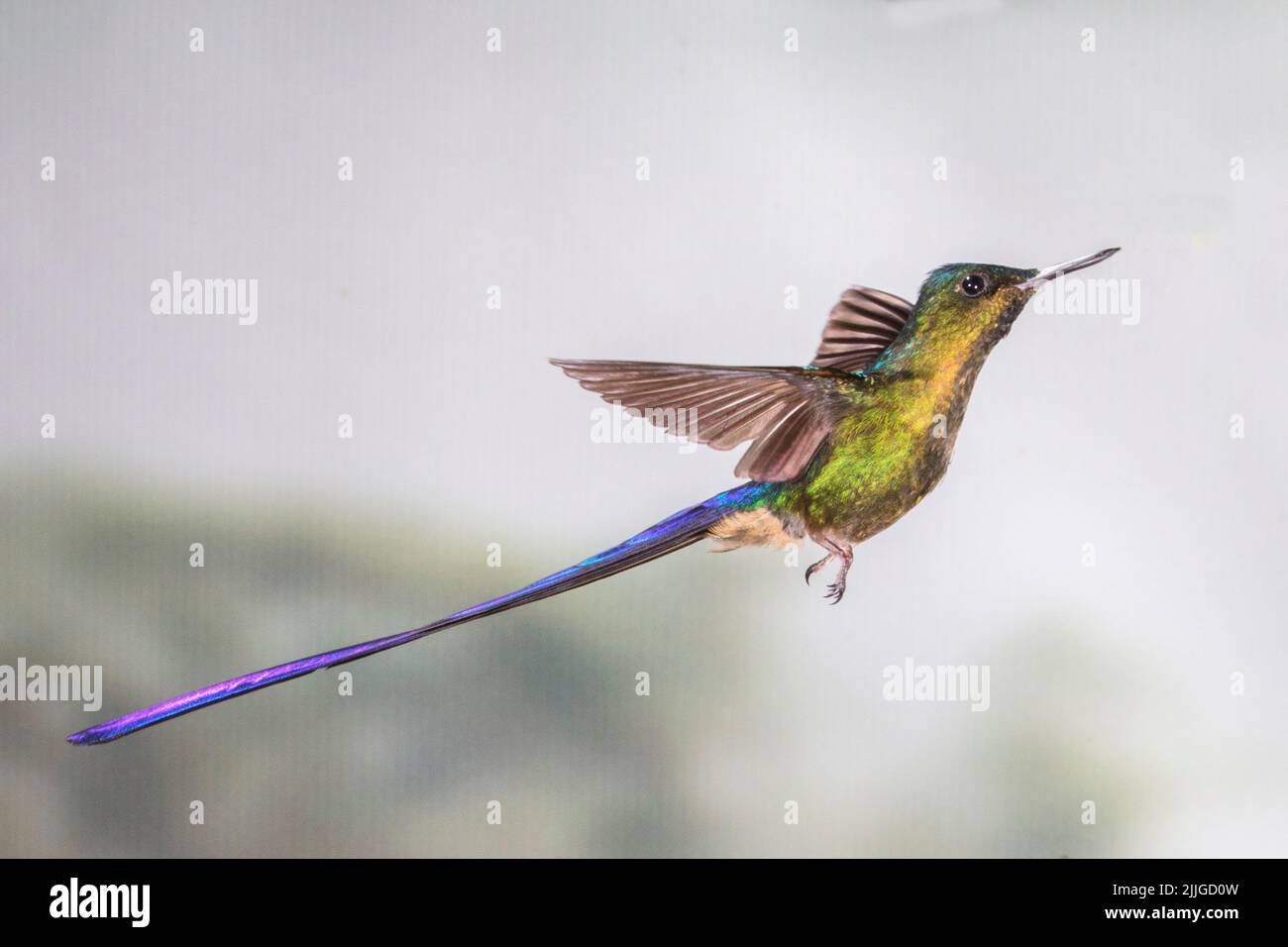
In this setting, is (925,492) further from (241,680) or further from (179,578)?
(179,578)

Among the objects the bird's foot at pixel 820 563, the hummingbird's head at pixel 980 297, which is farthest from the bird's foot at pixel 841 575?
the hummingbird's head at pixel 980 297

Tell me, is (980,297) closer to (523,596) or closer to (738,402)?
(738,402)

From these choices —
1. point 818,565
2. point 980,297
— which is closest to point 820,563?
point 818,565

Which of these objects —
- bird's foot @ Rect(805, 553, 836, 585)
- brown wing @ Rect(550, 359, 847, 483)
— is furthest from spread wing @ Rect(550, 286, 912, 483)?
bird's foot @ Rect(805, 553, 836, 585)

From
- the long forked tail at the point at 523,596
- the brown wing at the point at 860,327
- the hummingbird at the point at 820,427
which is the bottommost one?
the long forked tail at the point at 523,596

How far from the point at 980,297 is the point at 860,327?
0.14 m

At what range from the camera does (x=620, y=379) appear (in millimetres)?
1068

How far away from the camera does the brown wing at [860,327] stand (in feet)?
4.00

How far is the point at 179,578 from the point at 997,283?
1.04m

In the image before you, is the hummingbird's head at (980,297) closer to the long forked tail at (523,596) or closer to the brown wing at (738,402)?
the brown wing at (738,402)
